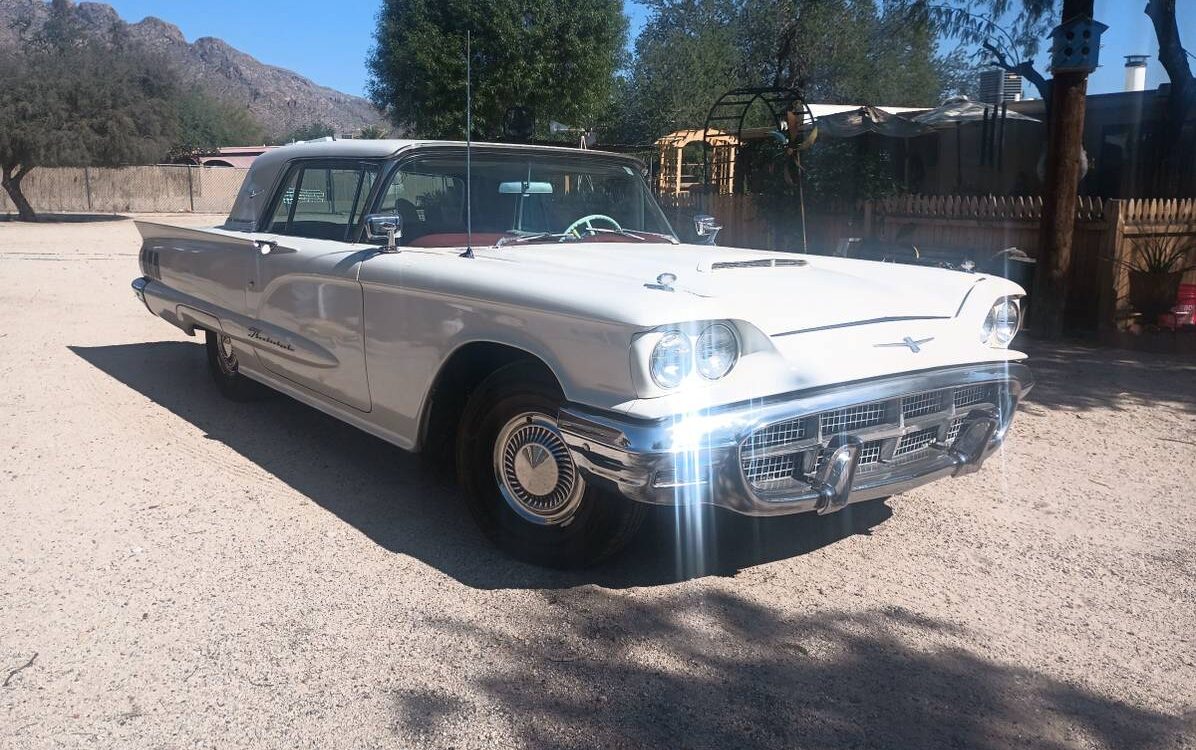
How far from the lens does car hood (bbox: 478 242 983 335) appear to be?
334 cm

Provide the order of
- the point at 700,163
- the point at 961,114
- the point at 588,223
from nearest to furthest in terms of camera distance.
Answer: the point at 588,223
the point at 961,114
the point at 700,163

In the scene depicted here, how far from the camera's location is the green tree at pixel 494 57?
2077 centimetres

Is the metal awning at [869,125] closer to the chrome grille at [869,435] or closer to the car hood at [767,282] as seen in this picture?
the car hood at [767,282]

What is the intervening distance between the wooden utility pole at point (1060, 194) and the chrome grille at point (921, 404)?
6.31 metres

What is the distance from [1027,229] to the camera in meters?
10.3

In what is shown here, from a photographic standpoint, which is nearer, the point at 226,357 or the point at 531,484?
the point at 531,484

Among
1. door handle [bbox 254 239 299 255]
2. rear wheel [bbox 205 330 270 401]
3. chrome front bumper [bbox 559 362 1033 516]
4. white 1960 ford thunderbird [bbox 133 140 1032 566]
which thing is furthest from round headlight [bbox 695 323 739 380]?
rear wheel [bbox 205 330 270 401]

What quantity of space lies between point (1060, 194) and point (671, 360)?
7.40 meters

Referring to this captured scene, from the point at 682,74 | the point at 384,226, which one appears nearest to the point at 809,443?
the point at 384,226

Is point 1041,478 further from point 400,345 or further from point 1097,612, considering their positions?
point 400,345

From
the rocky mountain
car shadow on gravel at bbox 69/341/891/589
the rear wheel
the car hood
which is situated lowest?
car shadow on gravel at bbox 69/341/891/589

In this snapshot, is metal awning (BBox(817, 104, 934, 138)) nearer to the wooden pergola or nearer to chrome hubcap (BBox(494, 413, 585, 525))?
the wooden pergola

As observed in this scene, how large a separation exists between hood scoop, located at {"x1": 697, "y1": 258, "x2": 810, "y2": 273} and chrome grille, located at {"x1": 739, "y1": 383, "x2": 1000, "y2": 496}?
2.63 feet

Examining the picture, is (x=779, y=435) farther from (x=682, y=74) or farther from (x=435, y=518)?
(x=682, y=74)
